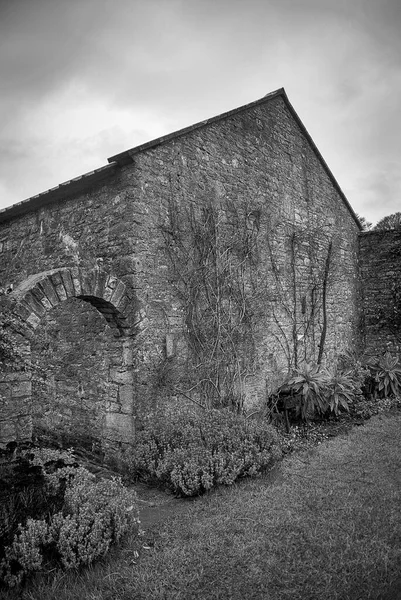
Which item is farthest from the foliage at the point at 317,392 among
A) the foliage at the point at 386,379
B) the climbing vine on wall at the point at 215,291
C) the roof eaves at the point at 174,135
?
the roof eaves at the point at 174,135

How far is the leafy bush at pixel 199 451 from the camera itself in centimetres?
479

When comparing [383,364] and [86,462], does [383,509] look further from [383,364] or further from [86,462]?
[383,364]

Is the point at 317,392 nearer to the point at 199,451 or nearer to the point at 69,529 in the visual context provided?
the point at 199,451

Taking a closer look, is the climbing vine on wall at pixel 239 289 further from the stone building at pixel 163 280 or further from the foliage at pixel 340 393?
the foliage at pixel 340 393

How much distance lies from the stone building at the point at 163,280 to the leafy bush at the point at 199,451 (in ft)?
2.11

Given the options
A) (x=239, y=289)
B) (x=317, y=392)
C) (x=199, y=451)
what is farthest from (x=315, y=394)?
(x=199, y=451)

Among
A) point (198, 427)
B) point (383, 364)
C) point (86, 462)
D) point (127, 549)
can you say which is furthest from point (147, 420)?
point (383, 364)

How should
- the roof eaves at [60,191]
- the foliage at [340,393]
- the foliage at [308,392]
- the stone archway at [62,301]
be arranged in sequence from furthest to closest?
1. the foliage at [340,393]
2. the foliage at [308,392]
3. the roof eaves at [60,191]
4. the stone archway at [62,301]

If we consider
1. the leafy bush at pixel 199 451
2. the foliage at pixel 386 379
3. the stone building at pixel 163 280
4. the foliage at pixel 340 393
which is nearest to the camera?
the leafy bush at pixel 199 451

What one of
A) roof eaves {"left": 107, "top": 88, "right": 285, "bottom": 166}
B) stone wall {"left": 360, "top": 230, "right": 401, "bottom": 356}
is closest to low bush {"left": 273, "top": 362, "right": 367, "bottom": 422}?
stone wall {"left": 360, "top": 230, "right": 401, "bottom": 356}

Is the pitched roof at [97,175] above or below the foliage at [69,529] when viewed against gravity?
above

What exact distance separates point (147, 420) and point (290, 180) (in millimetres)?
7020

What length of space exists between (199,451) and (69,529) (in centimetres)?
220

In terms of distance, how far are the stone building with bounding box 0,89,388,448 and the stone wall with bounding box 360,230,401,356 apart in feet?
9.11
